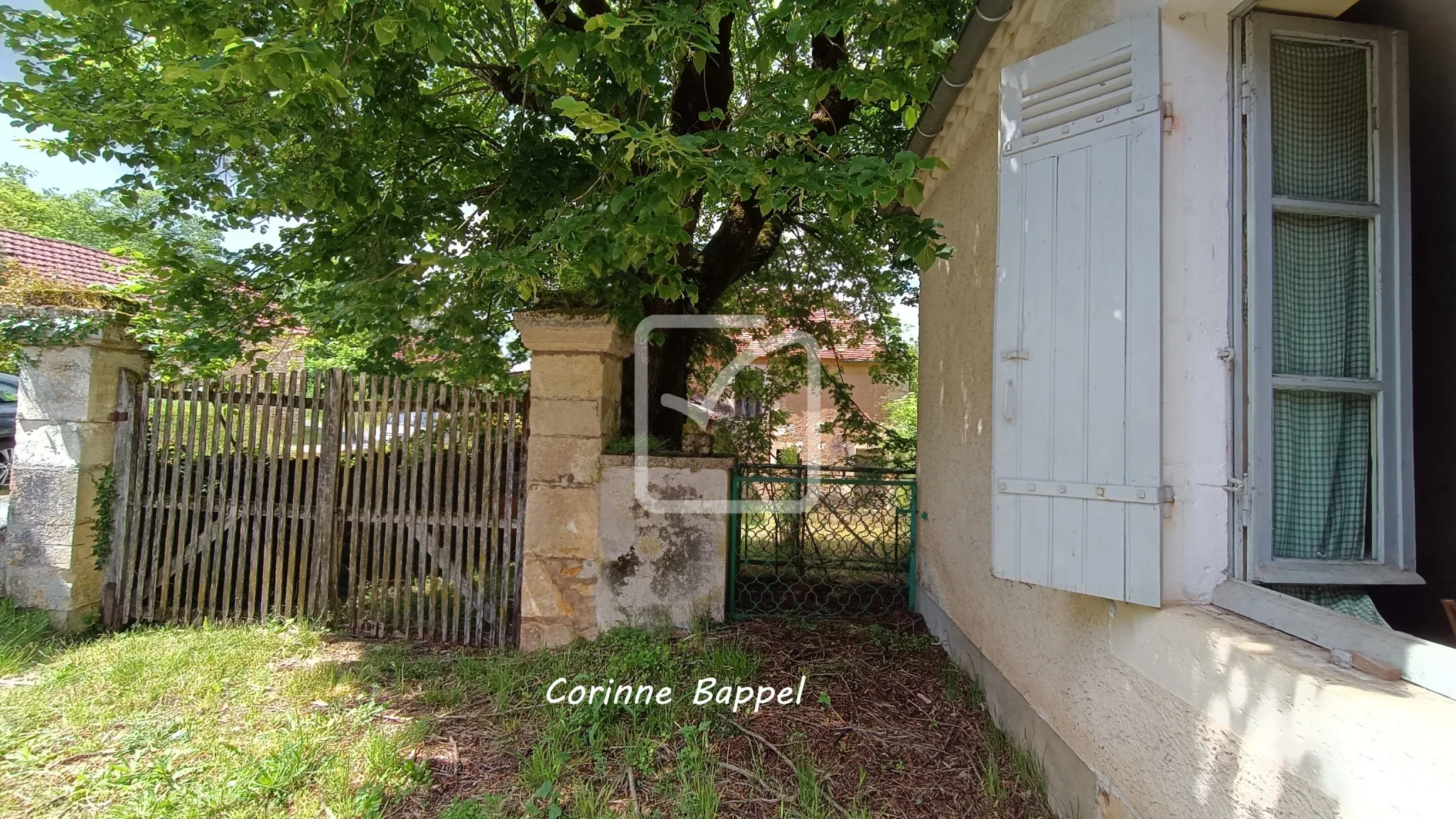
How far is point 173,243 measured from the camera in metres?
4.48

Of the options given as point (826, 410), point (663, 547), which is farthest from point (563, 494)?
point (826, 410)

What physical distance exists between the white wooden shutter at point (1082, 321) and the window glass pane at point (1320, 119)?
337 millimetres

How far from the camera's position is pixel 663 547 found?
3.96 metres

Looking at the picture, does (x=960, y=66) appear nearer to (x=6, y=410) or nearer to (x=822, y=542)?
(x=822, y=542)

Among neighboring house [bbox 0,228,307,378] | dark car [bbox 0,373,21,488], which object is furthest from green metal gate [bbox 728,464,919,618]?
dark car [bbox 0,373,21,488]

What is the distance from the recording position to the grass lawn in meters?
2.59

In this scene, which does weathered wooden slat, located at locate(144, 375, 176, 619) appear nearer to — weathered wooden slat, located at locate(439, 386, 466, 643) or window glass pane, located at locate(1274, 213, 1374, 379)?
weathered wooden slat, located at locate(439, 386, 466, 643)

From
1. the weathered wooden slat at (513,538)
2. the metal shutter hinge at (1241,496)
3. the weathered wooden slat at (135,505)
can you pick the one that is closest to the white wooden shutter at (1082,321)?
the metal shutter hinge at (1241,496)

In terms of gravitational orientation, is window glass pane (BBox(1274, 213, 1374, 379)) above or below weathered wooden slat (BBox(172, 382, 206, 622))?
above

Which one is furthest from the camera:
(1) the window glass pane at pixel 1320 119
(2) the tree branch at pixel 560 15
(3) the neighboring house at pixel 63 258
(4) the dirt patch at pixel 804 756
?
(3) the neighboring house at pixel 63 258

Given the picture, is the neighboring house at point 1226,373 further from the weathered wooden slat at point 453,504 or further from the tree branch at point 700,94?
the weathered wooden slat at point 453,504

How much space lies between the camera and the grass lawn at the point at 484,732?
2.59 m

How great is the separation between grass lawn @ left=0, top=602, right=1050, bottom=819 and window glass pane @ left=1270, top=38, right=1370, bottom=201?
7.63 feet

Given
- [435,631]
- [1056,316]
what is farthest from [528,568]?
[1056,316]
